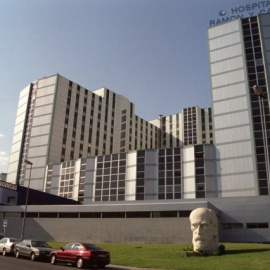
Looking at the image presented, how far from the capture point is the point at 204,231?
26.5m

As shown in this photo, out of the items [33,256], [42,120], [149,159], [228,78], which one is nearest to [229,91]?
[228,78]

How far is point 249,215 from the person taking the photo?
50594mm

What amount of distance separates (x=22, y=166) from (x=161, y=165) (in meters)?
41.5

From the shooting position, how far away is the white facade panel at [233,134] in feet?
215

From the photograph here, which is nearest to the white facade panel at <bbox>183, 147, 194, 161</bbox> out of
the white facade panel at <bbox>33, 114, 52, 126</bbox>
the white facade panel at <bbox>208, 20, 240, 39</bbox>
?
the white facade panel at <bbox>208, 20, 240, 39</bbox>

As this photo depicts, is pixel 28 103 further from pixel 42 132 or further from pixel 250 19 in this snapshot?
pixel 250 19

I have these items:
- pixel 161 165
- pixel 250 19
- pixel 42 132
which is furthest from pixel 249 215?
pixel 42 132

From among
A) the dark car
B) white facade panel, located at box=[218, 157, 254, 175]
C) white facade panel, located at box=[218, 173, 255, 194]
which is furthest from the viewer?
white facade panel, located at box=[218, 157, 254, 175]

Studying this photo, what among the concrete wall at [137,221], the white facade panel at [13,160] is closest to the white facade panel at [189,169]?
the concrete wall at [137,221]

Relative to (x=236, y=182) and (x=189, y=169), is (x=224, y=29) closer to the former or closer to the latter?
(x=189, y=169)

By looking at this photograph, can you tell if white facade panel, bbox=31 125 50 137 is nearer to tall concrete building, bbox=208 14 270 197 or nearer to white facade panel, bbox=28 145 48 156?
white facade panel, bbox=28 145 48 156

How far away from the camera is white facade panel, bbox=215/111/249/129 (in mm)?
66688

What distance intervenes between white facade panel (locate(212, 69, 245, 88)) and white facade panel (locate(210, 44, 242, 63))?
14.6ft

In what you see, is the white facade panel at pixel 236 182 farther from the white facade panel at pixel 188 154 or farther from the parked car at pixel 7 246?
the parked car at pixel 7 246
